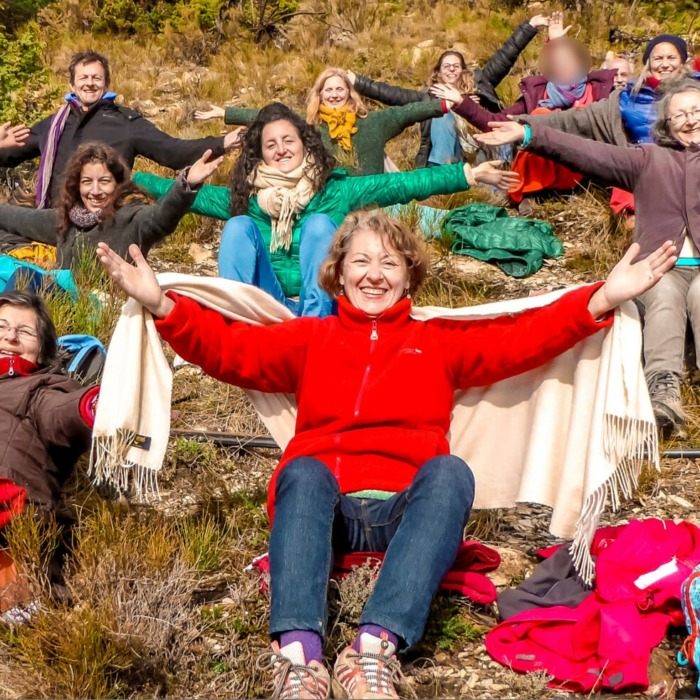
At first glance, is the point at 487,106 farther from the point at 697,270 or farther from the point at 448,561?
the point at 448,561

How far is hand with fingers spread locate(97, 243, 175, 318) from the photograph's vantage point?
3518mm

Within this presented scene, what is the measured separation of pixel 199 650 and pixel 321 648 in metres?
0.55

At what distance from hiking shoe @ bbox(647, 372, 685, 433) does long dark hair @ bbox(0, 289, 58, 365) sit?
9.00 feet

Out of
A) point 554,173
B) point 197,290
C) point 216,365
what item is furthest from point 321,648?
point 554,173

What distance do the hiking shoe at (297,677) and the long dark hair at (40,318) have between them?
1784 mm

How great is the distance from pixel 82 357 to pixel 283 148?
181 cm

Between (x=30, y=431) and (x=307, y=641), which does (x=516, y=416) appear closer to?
(x=307, y=641)

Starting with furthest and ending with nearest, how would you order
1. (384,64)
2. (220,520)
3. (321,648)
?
(384,64) → (220,520) → (321,648)

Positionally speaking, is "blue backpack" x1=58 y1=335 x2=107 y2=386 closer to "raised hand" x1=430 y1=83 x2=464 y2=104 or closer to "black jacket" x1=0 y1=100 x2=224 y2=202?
"black jacket" x1=0 y1=100 x2=224 y2=202

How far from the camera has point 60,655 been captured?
10.7ft

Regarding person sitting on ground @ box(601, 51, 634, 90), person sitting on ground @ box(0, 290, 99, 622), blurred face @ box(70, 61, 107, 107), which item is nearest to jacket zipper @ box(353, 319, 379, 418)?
person sitting on ground @ box(0, 290, 99, 622)

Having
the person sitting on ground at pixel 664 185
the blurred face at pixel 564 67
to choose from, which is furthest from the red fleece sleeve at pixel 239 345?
the blurred face at pixel 564 67

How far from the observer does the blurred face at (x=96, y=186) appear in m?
6.28

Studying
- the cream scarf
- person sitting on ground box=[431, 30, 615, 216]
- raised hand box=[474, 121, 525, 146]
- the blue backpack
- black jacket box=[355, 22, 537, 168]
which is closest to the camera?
the blue backpack
